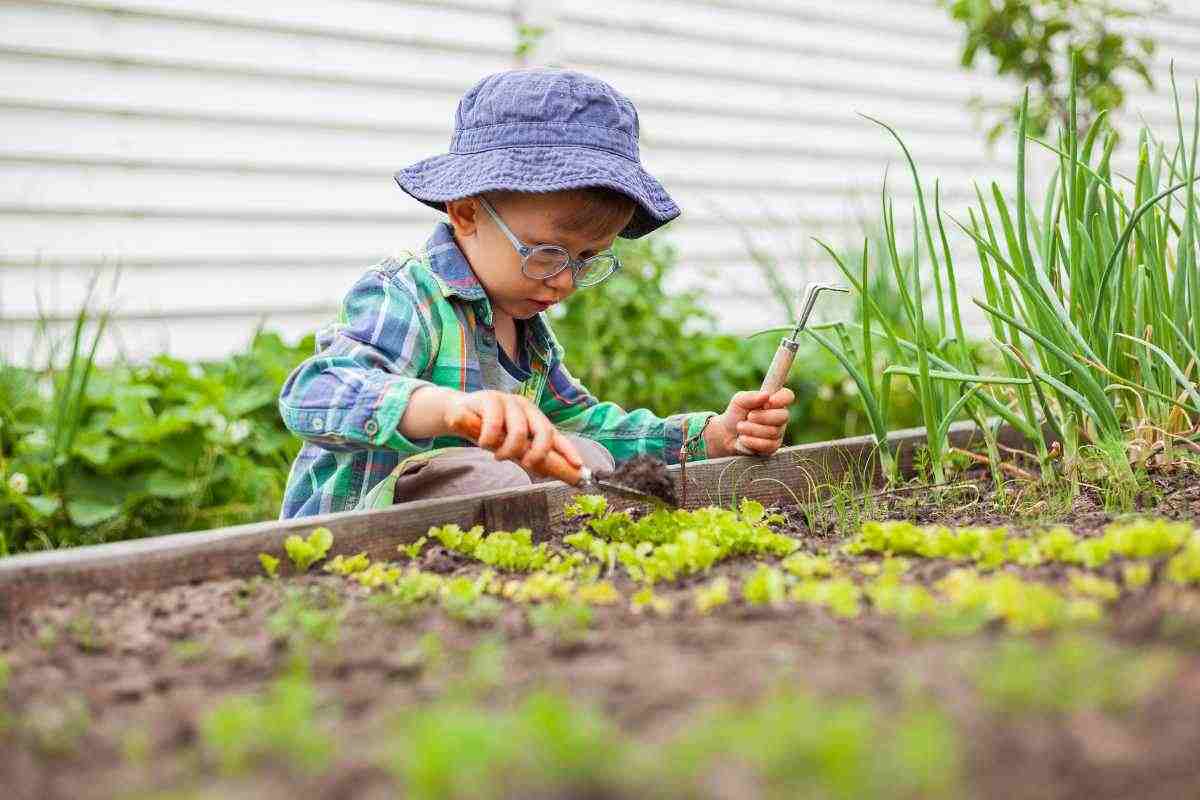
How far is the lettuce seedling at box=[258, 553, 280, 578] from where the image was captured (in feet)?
4.80

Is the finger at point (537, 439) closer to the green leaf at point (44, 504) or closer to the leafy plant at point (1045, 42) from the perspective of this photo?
the green leaf at point (44, 504)

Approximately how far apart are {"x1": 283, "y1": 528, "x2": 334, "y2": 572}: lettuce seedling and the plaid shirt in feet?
0.67

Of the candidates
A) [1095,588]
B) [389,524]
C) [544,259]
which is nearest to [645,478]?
[389,524]

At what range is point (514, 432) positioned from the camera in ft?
4.89

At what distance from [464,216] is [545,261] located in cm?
22

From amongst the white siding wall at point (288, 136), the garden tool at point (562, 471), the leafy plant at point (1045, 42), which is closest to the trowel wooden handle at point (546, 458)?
the garden tool at point (562, 471)

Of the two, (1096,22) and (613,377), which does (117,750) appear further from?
(1096,22)

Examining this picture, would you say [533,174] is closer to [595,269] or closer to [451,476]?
[595,269]

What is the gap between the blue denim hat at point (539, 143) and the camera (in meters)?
1.88

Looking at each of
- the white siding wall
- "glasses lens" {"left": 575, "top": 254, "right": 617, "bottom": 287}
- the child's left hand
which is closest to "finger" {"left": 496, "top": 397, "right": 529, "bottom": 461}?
"glasses lens" {"left": 575, "top": 254, "right": 617, "bottom": 287}

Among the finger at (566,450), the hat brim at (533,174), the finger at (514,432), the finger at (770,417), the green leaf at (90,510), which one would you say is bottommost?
the green leaf at (90,510)

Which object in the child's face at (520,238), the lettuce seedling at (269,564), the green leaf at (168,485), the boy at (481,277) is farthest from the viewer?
the green leaf at (168,485)

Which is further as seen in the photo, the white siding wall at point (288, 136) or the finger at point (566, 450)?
the white siding wall at point (288, 136)

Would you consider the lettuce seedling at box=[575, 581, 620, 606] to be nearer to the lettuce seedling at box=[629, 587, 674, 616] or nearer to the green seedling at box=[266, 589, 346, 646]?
the lettuce seedling at box=[629, 587, 674, 616]
